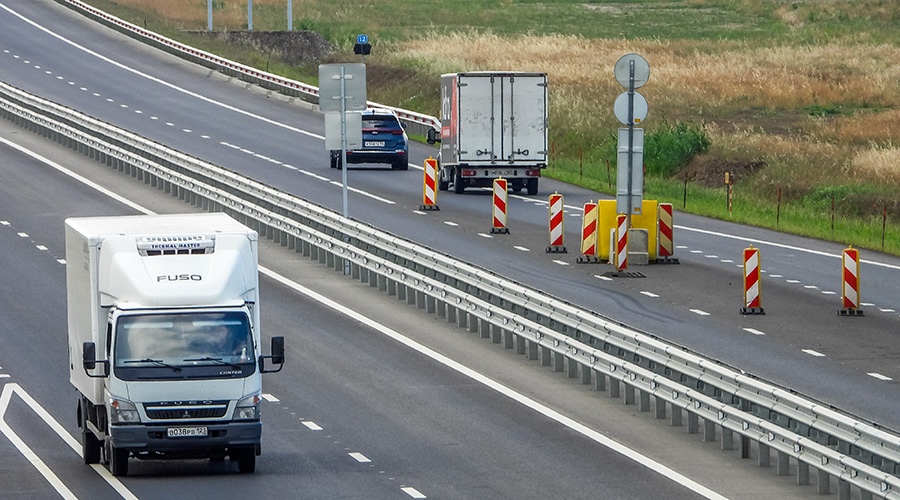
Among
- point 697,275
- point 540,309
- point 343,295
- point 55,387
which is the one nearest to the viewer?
point 55,387

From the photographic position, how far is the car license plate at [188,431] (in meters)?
17.0

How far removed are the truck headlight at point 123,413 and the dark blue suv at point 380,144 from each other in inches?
1250

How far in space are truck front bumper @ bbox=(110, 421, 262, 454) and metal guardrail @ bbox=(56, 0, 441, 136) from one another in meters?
39.1

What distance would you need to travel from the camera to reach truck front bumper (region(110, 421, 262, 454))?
55.8 ft

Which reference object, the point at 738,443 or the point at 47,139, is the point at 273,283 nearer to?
the point at 738,443

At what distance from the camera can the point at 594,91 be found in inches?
2475

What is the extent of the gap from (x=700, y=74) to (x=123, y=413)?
5259cm

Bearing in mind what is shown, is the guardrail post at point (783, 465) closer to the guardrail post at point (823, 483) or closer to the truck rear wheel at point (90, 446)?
the guardrail post at point (823, 483)

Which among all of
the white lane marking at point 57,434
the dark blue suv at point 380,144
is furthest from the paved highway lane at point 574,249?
the white lane marking at point 57,434

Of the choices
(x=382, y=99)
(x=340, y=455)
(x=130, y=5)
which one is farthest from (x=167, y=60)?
(x=340, y=455)

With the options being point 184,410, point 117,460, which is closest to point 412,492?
point 184,410

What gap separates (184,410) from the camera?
1712 cm

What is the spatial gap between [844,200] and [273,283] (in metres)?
16.9

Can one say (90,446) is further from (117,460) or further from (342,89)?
(342,89)
